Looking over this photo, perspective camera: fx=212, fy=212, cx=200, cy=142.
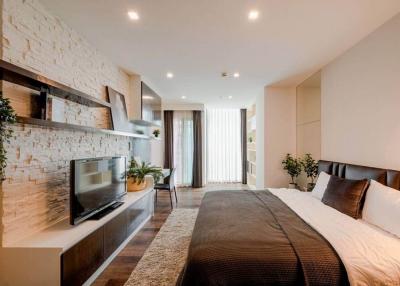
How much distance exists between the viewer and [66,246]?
5.64ft

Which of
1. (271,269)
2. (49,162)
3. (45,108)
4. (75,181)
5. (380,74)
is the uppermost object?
(380,74)

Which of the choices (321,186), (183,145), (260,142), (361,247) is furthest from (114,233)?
(183,145)

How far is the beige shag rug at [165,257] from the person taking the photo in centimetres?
208

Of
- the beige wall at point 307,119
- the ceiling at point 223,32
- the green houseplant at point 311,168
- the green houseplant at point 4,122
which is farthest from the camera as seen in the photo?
the beige wall at point 307,119

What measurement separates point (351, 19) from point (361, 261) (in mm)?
2279

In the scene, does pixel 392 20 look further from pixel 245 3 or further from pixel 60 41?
pixel 60 41

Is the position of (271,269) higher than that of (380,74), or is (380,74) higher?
(380,74)

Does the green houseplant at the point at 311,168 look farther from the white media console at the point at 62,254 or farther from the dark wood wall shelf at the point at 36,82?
the dark wood wall shelf at the point at 36,82

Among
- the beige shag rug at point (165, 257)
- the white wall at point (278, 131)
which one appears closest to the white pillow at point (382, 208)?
the beige shag rug at point (165, 257)

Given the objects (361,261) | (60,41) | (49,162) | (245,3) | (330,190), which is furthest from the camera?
(330,190)

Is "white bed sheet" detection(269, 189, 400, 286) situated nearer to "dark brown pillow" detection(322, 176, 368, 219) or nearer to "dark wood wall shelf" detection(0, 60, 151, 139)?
"dark brown pillow" detection(322, 176, 368, 219)

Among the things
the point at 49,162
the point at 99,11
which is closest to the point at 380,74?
the point at 99,11

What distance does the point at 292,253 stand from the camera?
1.47 metres

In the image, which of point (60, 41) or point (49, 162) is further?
point (60, 41)
